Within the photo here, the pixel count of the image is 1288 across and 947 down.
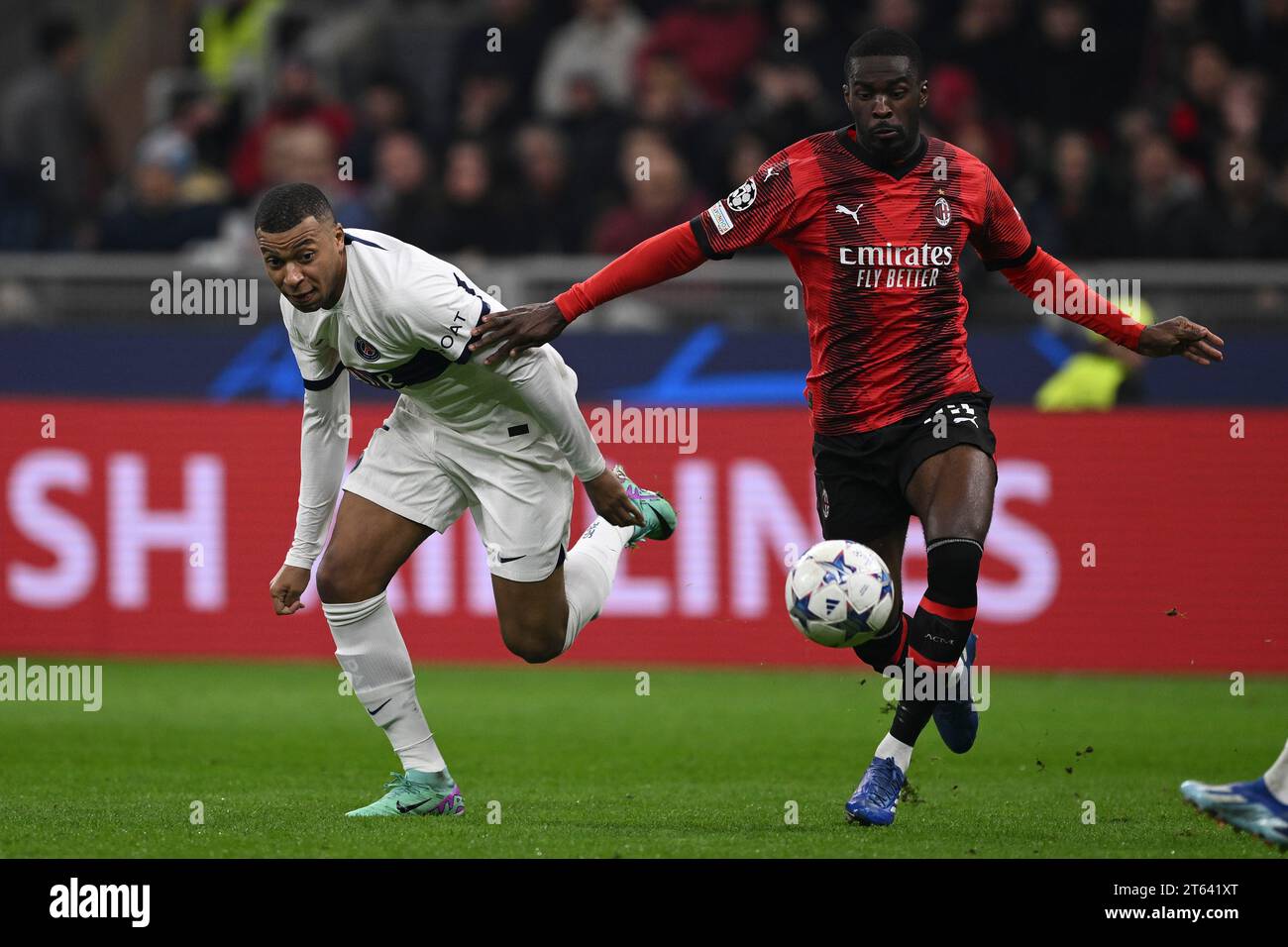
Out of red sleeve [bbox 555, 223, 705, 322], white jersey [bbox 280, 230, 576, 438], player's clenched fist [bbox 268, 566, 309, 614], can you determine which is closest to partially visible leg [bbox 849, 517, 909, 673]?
red sleeve [bbox 555, 223, 705, 322]

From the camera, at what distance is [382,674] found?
24.3 feet

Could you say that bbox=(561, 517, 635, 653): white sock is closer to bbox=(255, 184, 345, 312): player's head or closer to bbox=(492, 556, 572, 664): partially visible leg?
bbox=(492, 556, 572, 664): partially visible leg

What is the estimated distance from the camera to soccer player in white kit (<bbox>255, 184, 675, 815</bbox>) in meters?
6.96

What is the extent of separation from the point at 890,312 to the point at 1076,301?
30.8 inches

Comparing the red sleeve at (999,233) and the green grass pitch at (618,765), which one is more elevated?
the red sleeve at (999,233)

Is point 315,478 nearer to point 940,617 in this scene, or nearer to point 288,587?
point 288,587

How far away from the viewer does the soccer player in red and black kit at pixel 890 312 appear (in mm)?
7012

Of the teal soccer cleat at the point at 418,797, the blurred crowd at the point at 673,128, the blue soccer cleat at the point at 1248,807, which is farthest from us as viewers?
the blurred crowd at the point at 673,128

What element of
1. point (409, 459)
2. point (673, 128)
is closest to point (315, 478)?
point (409, 459)

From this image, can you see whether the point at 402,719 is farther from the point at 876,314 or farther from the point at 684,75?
the point at 684,75

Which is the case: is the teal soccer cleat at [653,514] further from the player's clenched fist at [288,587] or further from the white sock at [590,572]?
the player's clenched fist at [288,587]

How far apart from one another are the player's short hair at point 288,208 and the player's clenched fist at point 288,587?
1.35 metres

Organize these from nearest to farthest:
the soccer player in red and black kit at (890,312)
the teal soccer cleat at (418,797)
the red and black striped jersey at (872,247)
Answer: the soccer player in red and black kit at (890,312)
the red and black striped jersey at (872,247)
the teal soccer cleat at (418,797)

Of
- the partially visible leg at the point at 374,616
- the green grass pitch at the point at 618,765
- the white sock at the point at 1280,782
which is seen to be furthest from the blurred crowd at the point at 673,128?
the white sock at the point at 1280,782
